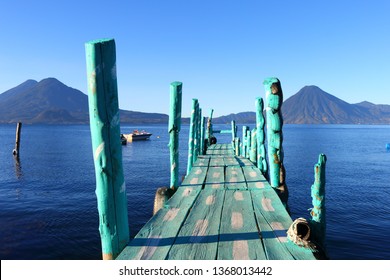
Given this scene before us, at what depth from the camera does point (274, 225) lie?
4.63m

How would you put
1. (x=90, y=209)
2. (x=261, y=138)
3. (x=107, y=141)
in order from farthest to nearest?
(x=90, y=209) → (x=261, y=138) → (x=107, y=141)

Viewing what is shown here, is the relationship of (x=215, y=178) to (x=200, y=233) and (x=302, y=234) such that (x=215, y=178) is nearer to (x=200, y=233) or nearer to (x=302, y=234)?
(x=200, y=233)

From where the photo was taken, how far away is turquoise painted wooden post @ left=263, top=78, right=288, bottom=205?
6809mm

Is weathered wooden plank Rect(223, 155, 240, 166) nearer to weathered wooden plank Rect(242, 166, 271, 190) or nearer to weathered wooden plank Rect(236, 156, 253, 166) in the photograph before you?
weathered wooden plank Rect(236, 156, 253, 166)

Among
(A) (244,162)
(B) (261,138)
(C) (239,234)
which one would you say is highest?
(B) (261,138)

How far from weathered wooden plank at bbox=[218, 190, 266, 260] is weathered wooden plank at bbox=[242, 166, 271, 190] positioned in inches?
53.2

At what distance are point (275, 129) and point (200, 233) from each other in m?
3.45

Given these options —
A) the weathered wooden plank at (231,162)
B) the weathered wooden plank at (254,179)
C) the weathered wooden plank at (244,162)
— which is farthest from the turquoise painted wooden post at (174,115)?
the weathered wooden plank at (244,162)

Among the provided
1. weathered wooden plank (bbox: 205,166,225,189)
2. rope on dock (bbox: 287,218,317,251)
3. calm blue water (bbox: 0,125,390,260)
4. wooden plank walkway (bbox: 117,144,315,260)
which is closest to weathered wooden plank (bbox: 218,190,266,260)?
wooden plank walkway (bbox: 117,144,315,260)

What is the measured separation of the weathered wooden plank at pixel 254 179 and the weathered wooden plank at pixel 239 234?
135cm

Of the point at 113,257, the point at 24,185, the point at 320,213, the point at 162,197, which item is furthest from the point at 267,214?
the point at 24,185

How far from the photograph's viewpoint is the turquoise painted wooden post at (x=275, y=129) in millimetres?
6809

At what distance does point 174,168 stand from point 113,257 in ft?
16.6

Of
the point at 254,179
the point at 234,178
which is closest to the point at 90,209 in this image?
the point at 234,178
